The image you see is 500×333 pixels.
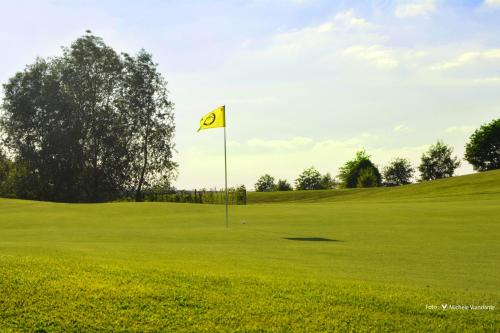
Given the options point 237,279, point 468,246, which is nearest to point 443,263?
point 468,246

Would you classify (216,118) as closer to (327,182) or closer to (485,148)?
(485,148)

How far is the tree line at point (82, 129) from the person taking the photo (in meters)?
68.4

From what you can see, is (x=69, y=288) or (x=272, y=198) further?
(x=272, y=198)

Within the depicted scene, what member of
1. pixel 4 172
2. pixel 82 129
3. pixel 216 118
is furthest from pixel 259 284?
pixel 4 172

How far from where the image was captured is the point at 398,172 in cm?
16412

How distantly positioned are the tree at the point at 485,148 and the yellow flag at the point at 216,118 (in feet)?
316

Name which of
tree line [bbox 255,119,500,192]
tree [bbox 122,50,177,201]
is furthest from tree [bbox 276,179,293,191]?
tree [bbox 122,50,177,201]

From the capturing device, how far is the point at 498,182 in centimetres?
6047

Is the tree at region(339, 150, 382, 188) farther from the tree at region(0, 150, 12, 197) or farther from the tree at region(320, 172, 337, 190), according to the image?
the tree at region(0, 150, 12, 197)

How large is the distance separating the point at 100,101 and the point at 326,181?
359 ft

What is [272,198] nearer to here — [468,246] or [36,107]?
[36,107]

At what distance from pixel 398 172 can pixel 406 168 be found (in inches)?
103

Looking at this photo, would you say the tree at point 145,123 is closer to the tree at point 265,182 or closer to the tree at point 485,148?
the tree at point 485,148

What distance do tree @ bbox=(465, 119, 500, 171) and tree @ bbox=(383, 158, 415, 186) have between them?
4729cm
